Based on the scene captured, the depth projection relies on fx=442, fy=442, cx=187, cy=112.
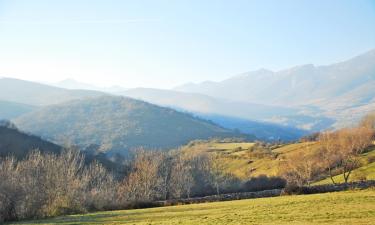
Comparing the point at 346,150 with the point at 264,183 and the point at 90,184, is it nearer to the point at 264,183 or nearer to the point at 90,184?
the point at 264,183

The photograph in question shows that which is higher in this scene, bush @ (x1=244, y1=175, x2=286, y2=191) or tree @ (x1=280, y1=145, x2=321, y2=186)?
tree @ (x1=280, y1=145, x2=321, y2=186)

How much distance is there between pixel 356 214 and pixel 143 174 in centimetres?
7926

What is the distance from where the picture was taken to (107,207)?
6241cm

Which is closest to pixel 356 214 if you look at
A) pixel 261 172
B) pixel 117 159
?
pixel 261 172

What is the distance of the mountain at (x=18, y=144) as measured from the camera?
5546 inches

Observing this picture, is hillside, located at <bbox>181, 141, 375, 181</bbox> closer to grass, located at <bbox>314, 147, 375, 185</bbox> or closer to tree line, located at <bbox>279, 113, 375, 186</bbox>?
tree line, located at <bbox>279, 113, 375, 186</bbox>

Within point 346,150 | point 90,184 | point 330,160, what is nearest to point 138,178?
point 90,184

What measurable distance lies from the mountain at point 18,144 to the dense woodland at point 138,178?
18973 millimetres

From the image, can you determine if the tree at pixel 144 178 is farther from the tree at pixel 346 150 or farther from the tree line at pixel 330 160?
the tree at pixel 346 150

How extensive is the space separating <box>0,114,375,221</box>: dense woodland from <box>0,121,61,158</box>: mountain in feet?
62.2

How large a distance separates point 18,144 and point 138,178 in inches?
2549

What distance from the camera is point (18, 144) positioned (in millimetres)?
150000

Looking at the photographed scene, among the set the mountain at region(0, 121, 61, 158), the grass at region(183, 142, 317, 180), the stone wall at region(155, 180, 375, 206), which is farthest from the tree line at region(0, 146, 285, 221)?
the mountain at region(0, 121, 61, 158)

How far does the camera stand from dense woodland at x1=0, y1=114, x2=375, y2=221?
59.2 metres
